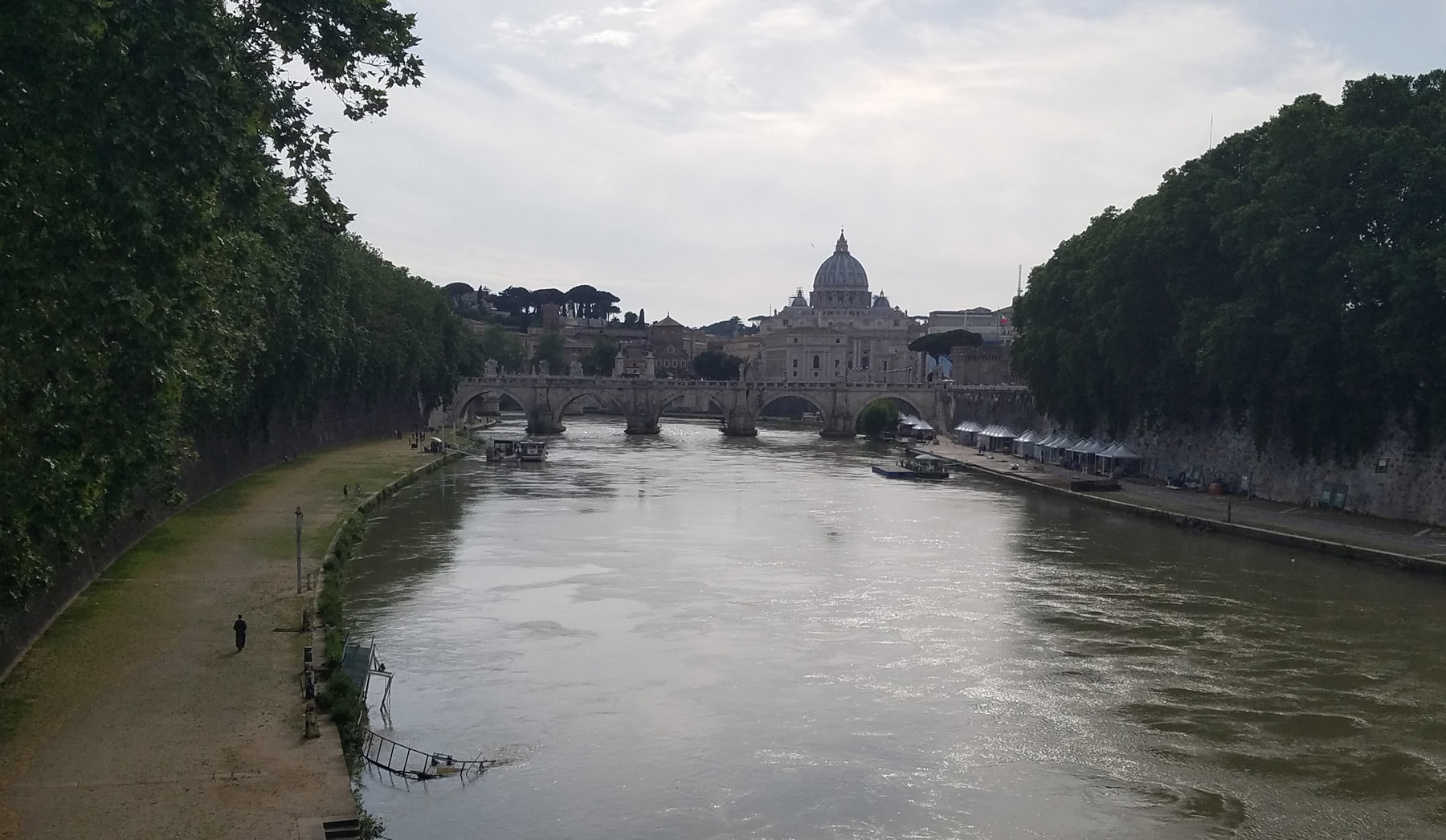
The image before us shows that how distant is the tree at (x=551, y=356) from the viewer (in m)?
154

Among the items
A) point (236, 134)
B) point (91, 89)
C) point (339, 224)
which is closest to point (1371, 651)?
point (339, 224)

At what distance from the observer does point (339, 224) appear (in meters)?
18.6

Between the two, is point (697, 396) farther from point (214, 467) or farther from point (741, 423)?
point (214, 467)

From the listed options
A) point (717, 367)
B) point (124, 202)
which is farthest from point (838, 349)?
point (124, 202)

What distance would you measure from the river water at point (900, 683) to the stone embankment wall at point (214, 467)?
4.68 m

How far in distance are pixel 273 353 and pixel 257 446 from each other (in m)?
7.36

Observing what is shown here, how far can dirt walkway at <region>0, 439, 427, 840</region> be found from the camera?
12.8m

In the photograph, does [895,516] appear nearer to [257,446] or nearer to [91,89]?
[257,446]

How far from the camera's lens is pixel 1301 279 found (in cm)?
3703

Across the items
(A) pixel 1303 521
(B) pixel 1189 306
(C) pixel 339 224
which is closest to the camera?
(C) pixel 339 224

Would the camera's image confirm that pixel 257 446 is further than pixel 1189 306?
Yes

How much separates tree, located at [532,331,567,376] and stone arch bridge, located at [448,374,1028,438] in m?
56.0

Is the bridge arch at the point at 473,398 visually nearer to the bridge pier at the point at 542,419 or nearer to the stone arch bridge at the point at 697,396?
the stone arch bridge at the point at 697,396

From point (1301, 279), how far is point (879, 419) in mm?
53622
